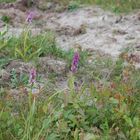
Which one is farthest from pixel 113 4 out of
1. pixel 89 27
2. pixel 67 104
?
pixel 67 104

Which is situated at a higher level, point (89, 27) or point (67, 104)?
point (67, 104)

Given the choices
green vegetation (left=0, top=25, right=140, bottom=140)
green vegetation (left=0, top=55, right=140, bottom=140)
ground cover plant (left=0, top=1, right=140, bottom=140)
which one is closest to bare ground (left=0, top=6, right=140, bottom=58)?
ground cover plant (left=0, top=1, right=140, bottom=140)

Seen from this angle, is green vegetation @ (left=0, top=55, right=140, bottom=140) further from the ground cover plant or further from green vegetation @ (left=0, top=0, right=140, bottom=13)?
green vegetation @ (left=0, top=0, right=140, bottom=13)

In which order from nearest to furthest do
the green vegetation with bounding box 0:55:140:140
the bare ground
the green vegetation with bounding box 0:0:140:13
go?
the green vegetation with bounding box 0:55:140:140, the bare ground, the green vegetation with bounding box 0:0:140:13

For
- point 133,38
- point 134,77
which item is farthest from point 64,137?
point 133,38

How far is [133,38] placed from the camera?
604 centimetres

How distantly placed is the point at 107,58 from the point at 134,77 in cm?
114

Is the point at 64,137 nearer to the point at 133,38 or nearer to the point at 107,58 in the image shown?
the point at 107,58

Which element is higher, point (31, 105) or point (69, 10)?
point (31, 105)

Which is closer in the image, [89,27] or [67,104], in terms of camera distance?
[67,104]

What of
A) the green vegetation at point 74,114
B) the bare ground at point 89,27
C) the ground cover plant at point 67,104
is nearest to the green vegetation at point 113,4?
the bare ground at point 89,27

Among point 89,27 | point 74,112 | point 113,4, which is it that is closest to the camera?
point 74,112

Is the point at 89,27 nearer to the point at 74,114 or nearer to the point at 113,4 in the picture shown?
the point at 113,4

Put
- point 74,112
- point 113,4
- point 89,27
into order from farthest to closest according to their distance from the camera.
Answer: point 113,4 → point 89,27 → point 74,112
